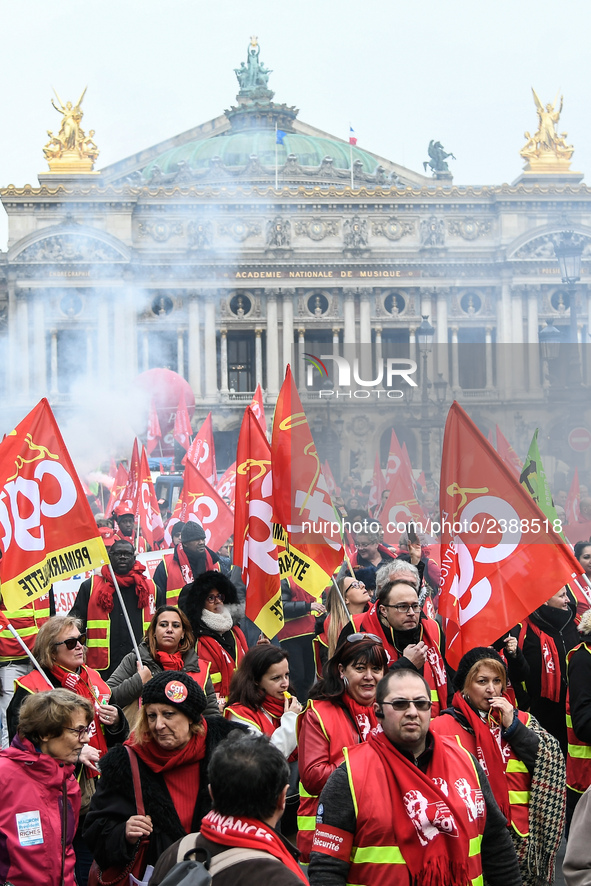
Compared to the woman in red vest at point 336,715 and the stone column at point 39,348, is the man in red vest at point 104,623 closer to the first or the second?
the woman in red vest at point 336,715

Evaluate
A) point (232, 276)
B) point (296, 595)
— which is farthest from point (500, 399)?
point (296, 595)

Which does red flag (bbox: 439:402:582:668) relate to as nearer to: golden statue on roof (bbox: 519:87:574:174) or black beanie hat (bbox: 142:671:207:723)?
black beanie hat (bbox: 142:671:207:723)

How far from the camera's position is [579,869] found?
3211 mm

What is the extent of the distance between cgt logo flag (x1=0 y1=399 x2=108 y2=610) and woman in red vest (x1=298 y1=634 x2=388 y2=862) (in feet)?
7.01

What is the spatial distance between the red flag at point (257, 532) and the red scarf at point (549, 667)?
1.51 m

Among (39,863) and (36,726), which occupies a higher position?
(36,726)

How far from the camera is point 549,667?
6.14 metres

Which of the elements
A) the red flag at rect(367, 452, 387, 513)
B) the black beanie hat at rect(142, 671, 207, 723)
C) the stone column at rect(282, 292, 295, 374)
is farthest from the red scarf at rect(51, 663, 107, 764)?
the stone column at rect(282, 292, 295, 374)

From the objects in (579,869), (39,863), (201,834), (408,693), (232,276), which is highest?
(232,276)

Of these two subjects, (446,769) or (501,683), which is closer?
(446,769)

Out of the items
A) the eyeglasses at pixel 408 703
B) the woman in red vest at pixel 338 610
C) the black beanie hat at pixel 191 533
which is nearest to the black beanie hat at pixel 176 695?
the eyeglasses at pixel 408 703

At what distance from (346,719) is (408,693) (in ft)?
3.37

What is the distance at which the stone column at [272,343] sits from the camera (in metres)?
43.1

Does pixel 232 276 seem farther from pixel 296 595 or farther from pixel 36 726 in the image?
pixel 36 726
